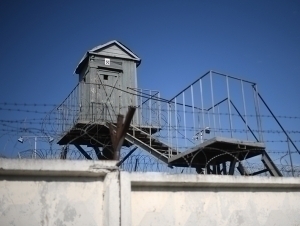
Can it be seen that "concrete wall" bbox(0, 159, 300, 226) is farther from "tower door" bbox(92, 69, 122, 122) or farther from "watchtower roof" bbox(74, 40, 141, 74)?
"watchtower roof" bbox(74, 40, 141, 74)

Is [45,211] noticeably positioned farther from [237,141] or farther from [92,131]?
[92,131]

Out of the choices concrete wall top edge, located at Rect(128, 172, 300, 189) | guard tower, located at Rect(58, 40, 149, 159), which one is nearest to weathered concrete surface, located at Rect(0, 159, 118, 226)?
concrete wall top edge, located at Rect(128, 172, 300, 189)

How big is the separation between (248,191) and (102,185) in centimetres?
234

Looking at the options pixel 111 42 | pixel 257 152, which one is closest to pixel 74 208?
pixel 257 152

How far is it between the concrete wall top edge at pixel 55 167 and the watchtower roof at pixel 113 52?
9.88m

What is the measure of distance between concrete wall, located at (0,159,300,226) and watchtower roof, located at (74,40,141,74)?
9.77 metres

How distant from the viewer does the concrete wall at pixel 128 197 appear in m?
4.38

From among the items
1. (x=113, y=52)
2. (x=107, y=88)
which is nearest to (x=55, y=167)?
(x=107, y=88)

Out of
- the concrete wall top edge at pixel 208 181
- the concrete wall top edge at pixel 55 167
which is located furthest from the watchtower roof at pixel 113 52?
the concrete wall top edge at pixel 55 167

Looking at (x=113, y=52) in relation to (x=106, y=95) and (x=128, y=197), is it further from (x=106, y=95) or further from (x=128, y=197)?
(x=128, y=197)

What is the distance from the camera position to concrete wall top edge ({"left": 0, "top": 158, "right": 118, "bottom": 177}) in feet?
14.2

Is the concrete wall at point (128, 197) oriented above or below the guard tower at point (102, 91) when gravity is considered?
below

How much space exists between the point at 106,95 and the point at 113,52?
6.30 ft

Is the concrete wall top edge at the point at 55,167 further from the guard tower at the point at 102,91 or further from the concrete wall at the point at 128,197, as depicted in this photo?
the guard tower at the point at 102,91
